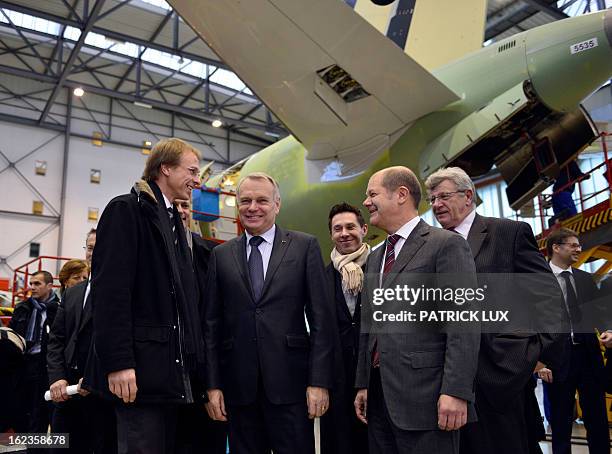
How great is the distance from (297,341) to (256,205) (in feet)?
2.56

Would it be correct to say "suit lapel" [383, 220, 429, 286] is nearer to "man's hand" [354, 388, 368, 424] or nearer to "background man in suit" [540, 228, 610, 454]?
"man's hand" [354, 388, 368, 424]

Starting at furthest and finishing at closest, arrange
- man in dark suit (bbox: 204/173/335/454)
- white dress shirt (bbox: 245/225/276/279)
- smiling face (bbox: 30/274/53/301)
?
smiling face (bbox: 30/274/53/301) → white dress shirt (bbox: 245/225/276/279) → man in dark suit (bbox: 204/173/335/454)

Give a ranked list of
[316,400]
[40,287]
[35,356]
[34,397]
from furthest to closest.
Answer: [40,287], [35,356], [34,397], [316,400]

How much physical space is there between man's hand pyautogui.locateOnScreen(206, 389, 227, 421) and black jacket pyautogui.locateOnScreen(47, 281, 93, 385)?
1.21 m

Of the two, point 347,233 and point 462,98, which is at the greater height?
point 462,98

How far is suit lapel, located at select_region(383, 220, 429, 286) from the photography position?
8.28ft

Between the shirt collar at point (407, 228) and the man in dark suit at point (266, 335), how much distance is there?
0.52m

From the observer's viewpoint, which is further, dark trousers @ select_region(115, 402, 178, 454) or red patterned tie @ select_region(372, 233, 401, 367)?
red patterned tie @ select_region(372, 233, 401, 367)

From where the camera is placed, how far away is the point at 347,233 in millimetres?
3750

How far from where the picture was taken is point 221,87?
23125 millimetres

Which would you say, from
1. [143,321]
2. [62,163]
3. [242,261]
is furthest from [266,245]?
[62,163]

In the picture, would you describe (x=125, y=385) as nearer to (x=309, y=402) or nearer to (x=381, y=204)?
(x=309, y=402)

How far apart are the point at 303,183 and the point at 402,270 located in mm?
4707

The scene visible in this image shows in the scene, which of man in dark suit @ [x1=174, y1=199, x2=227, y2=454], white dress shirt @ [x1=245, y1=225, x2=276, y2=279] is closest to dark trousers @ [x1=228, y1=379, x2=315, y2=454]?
man in dark suit @ [x1=174, y1=199, x2=227, y2=454]
